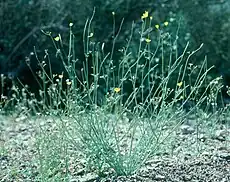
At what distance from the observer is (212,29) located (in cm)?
937

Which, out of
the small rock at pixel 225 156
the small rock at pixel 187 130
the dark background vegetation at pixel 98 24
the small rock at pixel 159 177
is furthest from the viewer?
the dark background vegetation at pixel 98 24

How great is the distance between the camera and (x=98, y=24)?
372 inches

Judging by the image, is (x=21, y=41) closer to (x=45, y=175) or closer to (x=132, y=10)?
(x=132, y=10)

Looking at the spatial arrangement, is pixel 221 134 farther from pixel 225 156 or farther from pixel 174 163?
pixel 174 163

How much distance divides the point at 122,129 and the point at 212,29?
4236mm

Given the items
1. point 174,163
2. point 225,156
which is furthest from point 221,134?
point 174,163

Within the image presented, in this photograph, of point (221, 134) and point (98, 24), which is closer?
point (221, 134)

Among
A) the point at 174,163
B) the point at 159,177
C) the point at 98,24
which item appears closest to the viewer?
the point at 159,177

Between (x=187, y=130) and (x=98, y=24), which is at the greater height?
(x=98, y=24)

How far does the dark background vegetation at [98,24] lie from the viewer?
9.20 metres

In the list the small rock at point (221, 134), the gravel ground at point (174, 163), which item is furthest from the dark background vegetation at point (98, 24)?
the gravel ground at point (174, 163)

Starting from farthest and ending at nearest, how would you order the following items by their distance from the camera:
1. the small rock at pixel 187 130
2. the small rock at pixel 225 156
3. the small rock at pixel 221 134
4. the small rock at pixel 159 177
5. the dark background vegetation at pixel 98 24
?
the dark background vegetation at pixel 98 24, the small rock at pixel 187 130, the small rock at pixel 221 134, the small rock at pixel 225 156, the small rock at pixel 159 177

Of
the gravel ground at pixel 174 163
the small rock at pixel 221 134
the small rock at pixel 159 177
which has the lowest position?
the small rock at pixel 221 134

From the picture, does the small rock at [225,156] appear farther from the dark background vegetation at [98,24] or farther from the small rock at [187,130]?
the dark background vegetation at [98,24]
